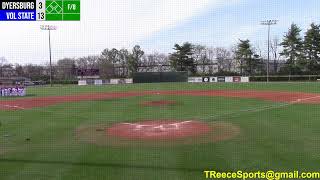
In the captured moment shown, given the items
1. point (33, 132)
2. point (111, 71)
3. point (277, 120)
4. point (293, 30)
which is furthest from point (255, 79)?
point (33, 132)

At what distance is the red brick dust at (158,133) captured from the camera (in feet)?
34.3

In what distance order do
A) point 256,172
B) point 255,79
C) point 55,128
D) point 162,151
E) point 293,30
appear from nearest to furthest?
point 256,172 < point 162,151 < point 55,128 < point 255,79 < point 293,30

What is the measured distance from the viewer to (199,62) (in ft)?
316

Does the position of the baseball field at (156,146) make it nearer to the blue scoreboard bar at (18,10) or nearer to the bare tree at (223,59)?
the blue scoreboard bar at (18,10)

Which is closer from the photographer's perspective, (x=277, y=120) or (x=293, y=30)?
(x=277, y=120)

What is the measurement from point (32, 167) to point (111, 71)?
89.7 m

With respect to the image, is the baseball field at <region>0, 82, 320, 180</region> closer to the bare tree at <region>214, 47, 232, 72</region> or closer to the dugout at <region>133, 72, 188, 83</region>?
the dugout at <region>133, 72, 188, 83</region>

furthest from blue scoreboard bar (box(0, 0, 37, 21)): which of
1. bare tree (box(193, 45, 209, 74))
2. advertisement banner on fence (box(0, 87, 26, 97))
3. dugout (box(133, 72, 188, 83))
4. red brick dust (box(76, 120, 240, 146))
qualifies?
bare tree (box(193, 45, 209, 74))

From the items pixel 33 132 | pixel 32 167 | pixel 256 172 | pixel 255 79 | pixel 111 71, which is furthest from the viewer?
pixel 111 71

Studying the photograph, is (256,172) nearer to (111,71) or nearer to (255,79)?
(255,79)

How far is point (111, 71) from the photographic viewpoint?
9712 centimetres
